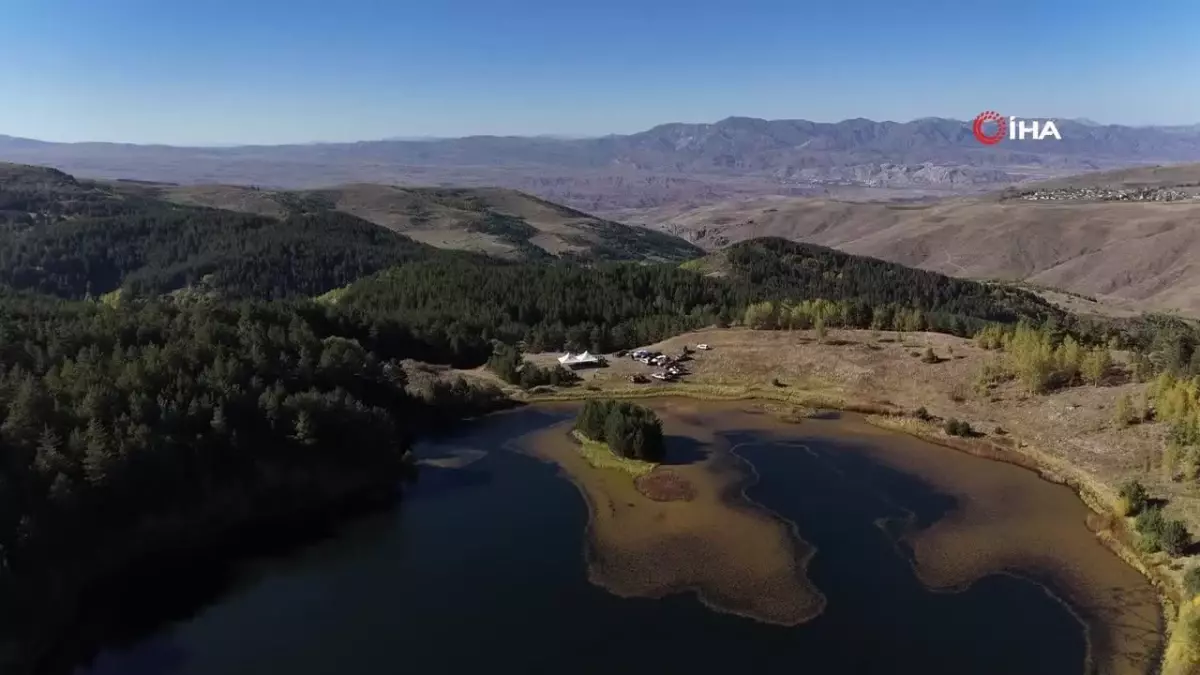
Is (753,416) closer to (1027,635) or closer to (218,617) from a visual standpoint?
(1027,635)

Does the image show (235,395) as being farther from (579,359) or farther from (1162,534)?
(1162,534)

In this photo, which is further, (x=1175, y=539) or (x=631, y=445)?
(x=631, y=445)

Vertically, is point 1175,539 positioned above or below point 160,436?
below

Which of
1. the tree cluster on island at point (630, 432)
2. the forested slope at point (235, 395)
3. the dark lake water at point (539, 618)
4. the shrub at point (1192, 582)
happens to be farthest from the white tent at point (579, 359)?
the shrub at point (1192, 582)

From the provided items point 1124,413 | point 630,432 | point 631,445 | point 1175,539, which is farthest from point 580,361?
point 1175,539

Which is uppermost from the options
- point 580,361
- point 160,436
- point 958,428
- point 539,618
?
point 160,436

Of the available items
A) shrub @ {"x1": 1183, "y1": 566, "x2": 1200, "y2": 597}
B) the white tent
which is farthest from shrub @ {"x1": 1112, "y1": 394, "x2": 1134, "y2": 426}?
the white tent
